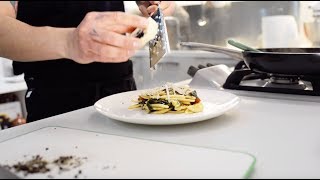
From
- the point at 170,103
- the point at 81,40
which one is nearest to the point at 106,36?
the point at 81,40

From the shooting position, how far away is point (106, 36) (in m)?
0.58

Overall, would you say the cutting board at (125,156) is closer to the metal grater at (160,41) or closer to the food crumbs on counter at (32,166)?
the food crumbs on counter at (32,166)

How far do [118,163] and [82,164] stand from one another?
0.04 metres

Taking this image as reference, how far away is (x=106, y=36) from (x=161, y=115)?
6.7 inches

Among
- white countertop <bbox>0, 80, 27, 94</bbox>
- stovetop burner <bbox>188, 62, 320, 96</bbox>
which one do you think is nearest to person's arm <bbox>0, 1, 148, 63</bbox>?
stovetop burner <bbox>188, 62, 320, 96</bbox>

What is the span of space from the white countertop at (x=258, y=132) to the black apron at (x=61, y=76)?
33cm

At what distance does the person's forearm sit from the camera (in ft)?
2.12

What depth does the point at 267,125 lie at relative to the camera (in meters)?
0.58

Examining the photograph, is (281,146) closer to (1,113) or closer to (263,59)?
(263,59)

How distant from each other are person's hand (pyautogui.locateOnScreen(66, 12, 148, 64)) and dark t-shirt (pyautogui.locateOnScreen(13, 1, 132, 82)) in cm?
45

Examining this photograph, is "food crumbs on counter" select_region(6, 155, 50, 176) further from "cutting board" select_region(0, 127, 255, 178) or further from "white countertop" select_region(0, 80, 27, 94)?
"white countertop" select_region(0, 80, 27, 94)

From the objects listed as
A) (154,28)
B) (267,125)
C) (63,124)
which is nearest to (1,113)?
(63,124)

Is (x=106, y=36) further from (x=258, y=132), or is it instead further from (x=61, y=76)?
(x=61, y=76)

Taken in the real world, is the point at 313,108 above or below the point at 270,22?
below
